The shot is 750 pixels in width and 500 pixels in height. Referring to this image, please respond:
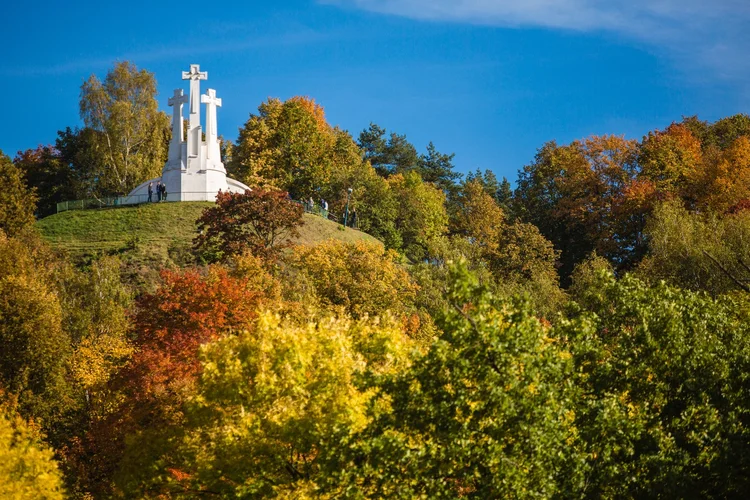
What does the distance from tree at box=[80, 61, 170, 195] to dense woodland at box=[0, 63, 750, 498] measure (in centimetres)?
81

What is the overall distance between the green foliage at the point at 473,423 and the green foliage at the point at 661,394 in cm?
98

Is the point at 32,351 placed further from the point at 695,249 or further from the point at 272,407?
the point at 695,249

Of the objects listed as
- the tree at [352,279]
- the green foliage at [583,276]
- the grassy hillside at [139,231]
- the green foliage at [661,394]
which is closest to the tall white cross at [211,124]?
the grassy hillside at [139,231]

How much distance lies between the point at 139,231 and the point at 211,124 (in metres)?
10.7

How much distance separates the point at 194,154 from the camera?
72062mm

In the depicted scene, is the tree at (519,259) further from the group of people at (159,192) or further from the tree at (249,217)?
the group of people at (159,192)

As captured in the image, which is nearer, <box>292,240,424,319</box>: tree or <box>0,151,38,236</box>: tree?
<box>292,240,424,319</box>: tree

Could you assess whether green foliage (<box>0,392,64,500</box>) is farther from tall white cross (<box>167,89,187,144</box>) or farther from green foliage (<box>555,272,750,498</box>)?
tall white cross (<box>167,89,187,144</box>)

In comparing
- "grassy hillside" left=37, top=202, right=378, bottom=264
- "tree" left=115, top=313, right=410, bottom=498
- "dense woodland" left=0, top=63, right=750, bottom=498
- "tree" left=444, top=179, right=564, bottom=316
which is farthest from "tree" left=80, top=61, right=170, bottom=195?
"tree" left=115, top=313, right=410, bottom=498

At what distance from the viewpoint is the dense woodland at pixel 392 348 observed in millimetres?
18656

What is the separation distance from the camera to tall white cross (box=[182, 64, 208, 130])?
236ft

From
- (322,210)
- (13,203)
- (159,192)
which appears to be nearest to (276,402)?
(13,203)

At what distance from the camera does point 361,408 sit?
71.4 feet

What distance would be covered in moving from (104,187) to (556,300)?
148ft
